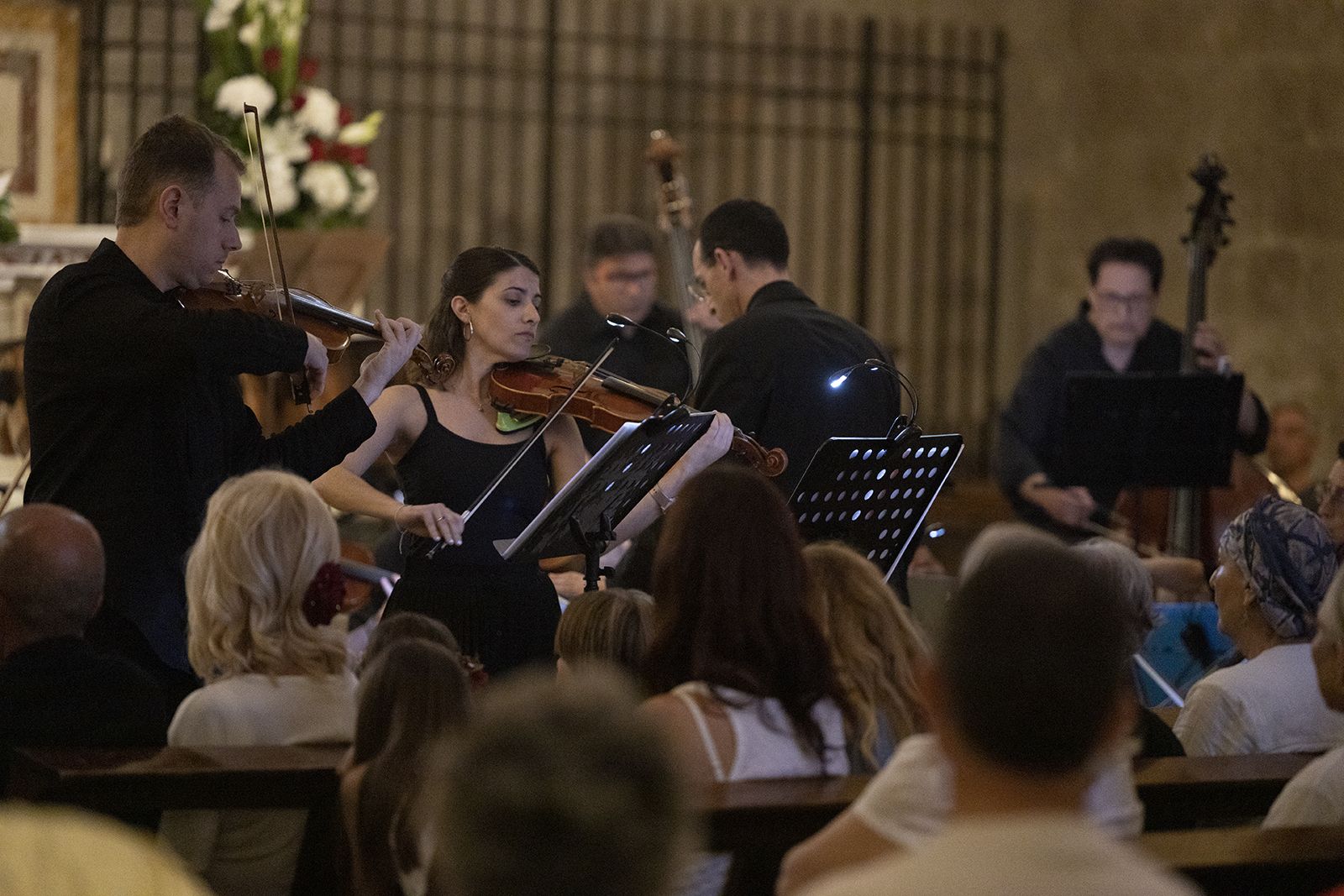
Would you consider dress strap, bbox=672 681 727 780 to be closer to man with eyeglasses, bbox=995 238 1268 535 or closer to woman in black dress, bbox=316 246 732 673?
woman in black dress, bbox=316 246 732 673

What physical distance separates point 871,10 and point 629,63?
4.13ft

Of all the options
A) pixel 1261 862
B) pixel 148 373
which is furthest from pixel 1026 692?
pixel 148 373

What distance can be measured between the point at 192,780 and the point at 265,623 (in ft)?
1.60

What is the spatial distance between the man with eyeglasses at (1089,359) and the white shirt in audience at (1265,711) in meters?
3.10

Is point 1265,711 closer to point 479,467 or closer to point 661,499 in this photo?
point 661,499

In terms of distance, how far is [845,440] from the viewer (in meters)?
3.57

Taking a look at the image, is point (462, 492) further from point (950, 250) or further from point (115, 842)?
point (950, 250)

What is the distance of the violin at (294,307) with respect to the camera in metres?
3.43

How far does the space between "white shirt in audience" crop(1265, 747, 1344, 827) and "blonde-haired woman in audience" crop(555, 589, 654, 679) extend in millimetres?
1016

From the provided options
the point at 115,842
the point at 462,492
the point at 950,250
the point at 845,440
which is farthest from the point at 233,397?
the point at 950,250

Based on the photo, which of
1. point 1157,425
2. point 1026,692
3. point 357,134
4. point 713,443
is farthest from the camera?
point 357,134

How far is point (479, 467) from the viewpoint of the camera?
3961 mm

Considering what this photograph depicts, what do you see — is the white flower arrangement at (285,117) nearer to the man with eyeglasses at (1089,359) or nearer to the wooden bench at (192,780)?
the man with eyeglasses at (1089,359)

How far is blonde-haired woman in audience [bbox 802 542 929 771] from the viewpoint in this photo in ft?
8.92
